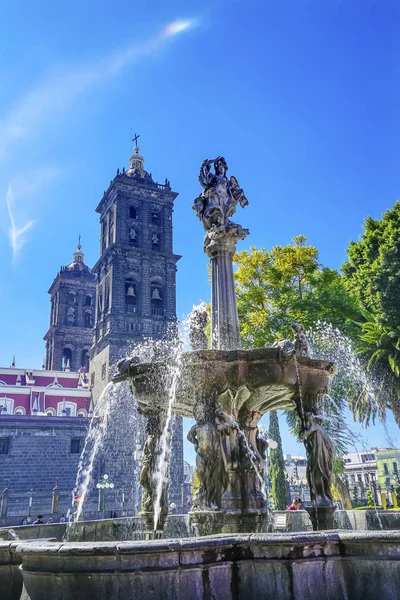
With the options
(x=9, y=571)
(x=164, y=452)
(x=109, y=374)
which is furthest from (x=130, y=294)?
(x=9, y=571)

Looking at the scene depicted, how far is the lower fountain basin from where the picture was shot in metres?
5.76

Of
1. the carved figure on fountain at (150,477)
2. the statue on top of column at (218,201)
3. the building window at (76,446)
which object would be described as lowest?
the carved figure on fountain at (150,477)

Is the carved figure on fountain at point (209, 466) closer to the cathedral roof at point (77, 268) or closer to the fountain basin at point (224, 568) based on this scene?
the fountain basin at point (224, 568)

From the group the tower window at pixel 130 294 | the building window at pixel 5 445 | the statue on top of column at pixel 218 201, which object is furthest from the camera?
the tower window at pixel 130 294

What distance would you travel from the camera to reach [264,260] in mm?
18359

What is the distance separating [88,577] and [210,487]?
8.68 feet

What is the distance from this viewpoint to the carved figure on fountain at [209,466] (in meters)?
5.31

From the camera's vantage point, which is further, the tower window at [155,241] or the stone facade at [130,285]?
the tower window at [155,241]

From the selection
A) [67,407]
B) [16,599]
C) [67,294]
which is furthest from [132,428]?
[16,599]

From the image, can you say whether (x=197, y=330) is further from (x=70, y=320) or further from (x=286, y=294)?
(x=70, y=320)

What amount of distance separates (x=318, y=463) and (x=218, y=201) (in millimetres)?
4173

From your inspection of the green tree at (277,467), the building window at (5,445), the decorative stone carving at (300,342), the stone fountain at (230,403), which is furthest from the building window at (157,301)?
the decorative stone carving at (300,342)

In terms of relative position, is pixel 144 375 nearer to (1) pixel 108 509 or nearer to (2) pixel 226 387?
(2) pixel 226 387

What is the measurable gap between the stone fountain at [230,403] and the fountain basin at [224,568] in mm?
2220
